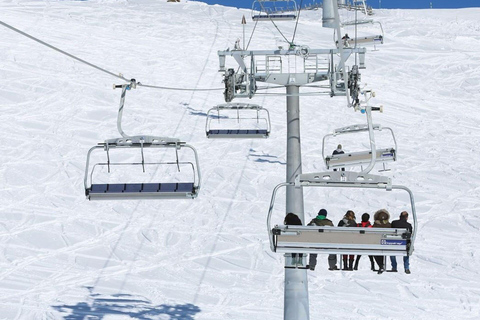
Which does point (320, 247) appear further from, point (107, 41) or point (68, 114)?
point (107, 41)

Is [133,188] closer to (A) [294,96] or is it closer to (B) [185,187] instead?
(B) [185,187]

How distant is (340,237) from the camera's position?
303 inches

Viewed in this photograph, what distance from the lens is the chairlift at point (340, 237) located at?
7609 mm

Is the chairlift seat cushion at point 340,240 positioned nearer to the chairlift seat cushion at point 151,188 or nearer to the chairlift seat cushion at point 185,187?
the chairlift seat cushion at point 185,187

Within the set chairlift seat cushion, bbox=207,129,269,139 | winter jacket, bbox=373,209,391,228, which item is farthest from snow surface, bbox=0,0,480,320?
winter jacket, bbox=373,209,391,228

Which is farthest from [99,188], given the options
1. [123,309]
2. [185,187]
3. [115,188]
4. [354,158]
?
[354,158]

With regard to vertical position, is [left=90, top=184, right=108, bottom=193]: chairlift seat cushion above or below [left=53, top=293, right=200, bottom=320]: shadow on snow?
above

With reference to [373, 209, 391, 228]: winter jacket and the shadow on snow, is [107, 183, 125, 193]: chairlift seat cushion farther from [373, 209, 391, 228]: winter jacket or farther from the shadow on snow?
the shadow on snow

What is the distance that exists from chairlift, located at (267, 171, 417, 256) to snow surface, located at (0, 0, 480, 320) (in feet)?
18.7

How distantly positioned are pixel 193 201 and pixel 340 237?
11.1 m

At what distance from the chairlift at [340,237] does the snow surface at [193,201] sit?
5699mm

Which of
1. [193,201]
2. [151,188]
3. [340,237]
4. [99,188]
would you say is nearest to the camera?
[340,237]

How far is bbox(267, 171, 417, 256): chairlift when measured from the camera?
7.61 meters

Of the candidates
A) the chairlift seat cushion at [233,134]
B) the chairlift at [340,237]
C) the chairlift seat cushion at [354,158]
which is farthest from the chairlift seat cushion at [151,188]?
the chairlift seat cushion at [354,158]
